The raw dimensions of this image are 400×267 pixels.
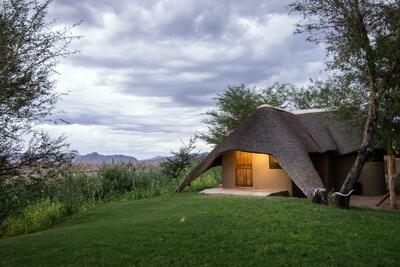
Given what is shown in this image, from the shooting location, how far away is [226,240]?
8078 millimetres

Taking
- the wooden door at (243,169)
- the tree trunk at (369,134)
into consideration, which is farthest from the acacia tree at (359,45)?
the wooden door at (243,169)

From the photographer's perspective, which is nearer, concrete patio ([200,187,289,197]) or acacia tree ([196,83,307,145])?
concrete patio ([200,187,289,197])

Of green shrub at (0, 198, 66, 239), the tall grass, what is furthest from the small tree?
green shrub at (0, 198, 66, 239)

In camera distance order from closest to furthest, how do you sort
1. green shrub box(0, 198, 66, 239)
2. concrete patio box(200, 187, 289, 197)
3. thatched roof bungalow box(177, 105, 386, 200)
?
green shrub box(0, 198, 66, 239) < concrete patio box(200, 187, 289, 197) < thatched roof bungalow box(177, 105, 386, 200)

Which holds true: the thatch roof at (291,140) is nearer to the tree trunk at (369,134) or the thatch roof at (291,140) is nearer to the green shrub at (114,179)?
the tree trunk at (369,134)

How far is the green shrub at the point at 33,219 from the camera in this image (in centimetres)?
1255

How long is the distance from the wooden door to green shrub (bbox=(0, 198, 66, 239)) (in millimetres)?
7774

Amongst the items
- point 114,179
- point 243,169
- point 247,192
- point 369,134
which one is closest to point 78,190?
point 114,179

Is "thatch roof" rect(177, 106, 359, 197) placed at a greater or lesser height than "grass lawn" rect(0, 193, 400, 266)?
greater

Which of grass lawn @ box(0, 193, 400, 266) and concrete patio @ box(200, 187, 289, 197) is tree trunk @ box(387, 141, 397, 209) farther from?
concrete patio @ box(200, 187, 289, 197)

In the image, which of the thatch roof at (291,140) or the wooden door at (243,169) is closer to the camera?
the thatch roof at (291,140)

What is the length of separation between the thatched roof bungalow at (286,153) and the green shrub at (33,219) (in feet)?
18.1

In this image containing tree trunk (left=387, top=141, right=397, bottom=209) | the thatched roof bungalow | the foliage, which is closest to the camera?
tree trunk (left=387, top=141, right=397, bottom=209)

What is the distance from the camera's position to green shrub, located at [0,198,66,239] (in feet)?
41.2
